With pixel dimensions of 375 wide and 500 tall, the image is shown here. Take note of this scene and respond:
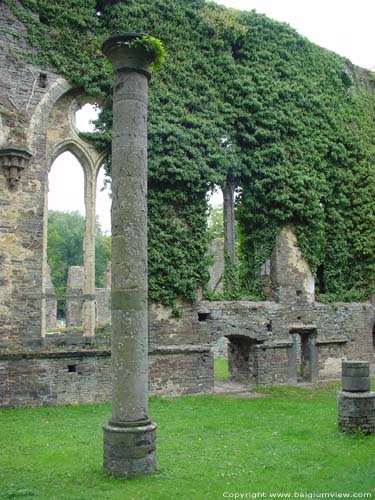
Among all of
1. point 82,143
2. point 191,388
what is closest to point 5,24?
point 82,143

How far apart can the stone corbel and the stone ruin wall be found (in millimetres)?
130

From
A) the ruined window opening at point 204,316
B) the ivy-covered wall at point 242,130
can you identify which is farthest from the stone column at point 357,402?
the ivy-covered wall at point 242,130

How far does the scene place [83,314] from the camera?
1299 centimetres

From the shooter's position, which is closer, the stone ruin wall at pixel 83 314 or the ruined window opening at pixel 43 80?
the stone ruin wall at pixel 83 314

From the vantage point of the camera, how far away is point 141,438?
22.4 ft

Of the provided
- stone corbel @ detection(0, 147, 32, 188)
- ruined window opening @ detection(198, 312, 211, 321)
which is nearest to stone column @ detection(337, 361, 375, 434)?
ruined window opening @ detection(198, 312, 211, 321)

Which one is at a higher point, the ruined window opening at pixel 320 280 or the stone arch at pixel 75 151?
the stone arch at pixel 75 151

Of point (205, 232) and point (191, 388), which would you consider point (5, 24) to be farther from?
point (191, 388)

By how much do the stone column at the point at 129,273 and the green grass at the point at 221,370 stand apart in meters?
9.75

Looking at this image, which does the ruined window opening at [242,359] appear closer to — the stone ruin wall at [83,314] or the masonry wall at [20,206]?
the stone ruin wall at [83,314]

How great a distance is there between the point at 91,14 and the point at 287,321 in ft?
31.1

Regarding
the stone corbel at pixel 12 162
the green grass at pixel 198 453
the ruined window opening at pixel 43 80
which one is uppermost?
the ruined window opening at pixel 43 80

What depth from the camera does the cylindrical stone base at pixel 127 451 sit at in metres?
6.71

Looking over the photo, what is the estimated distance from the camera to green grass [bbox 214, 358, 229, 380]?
54.9 feet
